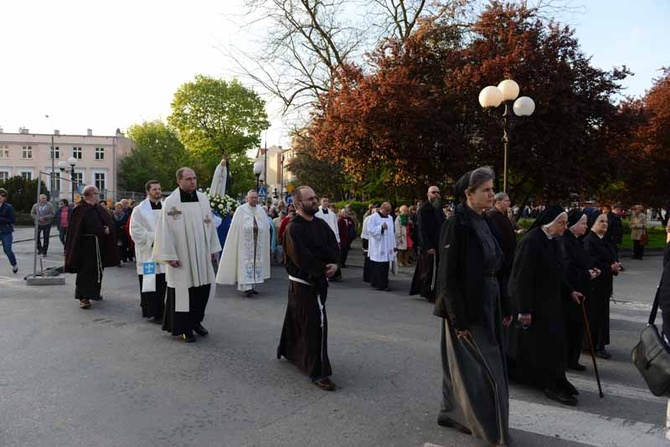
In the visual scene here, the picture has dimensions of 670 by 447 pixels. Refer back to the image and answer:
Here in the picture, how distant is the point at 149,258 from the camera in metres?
8.41

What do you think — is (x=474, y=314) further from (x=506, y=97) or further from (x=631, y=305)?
(x=506, y=97)

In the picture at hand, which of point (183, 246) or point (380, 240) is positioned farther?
point (380, 240)

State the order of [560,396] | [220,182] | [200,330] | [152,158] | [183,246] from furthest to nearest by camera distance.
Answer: [152,158]
[220,182]
[200,330]
[183,246]
[560,396]

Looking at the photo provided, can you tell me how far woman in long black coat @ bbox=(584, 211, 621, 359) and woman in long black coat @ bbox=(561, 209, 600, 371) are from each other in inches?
16.1

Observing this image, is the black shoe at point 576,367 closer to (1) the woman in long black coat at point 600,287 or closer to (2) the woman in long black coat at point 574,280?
(2) the woman in long black coat at point 574,280

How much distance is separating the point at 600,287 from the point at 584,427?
2656 millimetres

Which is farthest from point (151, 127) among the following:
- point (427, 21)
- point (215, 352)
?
point (215, 352)

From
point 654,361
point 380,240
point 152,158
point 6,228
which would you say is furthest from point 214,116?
point 654,361

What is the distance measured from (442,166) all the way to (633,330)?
9.55 metres

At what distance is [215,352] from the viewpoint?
21.5ft

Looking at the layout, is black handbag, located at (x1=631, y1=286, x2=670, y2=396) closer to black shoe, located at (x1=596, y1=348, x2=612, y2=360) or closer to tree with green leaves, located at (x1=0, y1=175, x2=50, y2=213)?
black shoe, located at (x1=596, y1=348, x2=612, y2=360)

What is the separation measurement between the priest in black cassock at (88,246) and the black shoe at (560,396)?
7.14 m

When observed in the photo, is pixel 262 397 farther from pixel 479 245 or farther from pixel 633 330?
pixel 633 330

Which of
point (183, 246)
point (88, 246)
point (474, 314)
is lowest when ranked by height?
point (474, 314)
